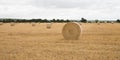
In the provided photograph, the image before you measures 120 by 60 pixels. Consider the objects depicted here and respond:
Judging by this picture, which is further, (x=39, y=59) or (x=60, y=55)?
(x=60, y=55)

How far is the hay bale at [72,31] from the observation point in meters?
20.2

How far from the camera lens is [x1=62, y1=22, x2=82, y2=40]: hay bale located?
2022 centimetres

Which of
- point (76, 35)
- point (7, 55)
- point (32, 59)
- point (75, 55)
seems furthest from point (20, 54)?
point (76, 35)

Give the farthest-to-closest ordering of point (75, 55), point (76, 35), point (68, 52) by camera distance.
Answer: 1. point (76, 35)
2. point (68, 52)
3. point (75, 55)

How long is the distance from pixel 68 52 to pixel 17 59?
2.68 m

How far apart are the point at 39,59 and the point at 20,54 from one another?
1.62 metres

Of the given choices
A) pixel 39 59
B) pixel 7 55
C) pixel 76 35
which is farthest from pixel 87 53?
pixel 76 35

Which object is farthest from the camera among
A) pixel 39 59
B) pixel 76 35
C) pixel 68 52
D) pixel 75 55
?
pixel 76 35

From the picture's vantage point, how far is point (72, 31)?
Answer: 20625mm

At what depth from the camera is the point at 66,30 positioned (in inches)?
825

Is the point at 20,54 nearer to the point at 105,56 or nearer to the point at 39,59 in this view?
the point at 39,59

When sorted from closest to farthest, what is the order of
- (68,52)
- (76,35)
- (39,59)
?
(39,59)
(68,52)
(76,35)

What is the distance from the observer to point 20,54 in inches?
484

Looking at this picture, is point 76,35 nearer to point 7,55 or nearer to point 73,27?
point 73,27
